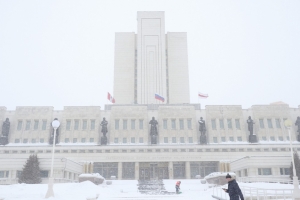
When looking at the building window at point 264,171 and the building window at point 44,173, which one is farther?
the building window at point 44,173

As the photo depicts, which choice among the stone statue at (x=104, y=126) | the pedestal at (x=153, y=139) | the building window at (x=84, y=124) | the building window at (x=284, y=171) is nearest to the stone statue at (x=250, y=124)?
the building window at (x=284, y=171)

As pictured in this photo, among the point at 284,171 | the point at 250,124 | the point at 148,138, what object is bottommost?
the point at 284,171

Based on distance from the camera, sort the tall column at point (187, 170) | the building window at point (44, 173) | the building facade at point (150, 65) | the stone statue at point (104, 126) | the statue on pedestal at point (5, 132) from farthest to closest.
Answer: the building facade at point (150, 65), the stone statue at point (104, 126), the statue on pedestal at point (5, 132), the tall column at point (187, 170), the building window at point (44, 173)

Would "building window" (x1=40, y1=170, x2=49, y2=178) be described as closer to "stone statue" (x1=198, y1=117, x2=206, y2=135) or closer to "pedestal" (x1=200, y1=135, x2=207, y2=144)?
"pedestal" (x1=200, y1=135, x2=207, y2=144)

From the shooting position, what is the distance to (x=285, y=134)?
56.7 meters

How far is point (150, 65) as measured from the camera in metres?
79.4

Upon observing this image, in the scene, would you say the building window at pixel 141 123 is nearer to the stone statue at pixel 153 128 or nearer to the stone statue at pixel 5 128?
the stone statue at pixel 153 128

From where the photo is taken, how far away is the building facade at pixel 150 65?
7844 cm

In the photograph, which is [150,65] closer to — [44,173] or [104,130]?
[104,130]

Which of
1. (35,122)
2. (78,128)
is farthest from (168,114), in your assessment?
(35,122)

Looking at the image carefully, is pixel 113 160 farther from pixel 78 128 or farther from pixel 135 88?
pixel 135 88

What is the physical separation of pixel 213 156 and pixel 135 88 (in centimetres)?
3339

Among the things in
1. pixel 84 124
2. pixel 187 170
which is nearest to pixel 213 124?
pixel 187 170

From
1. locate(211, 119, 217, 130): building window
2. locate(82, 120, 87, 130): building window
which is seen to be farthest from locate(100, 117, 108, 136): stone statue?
locate(211, 119, 217, 130): building window
